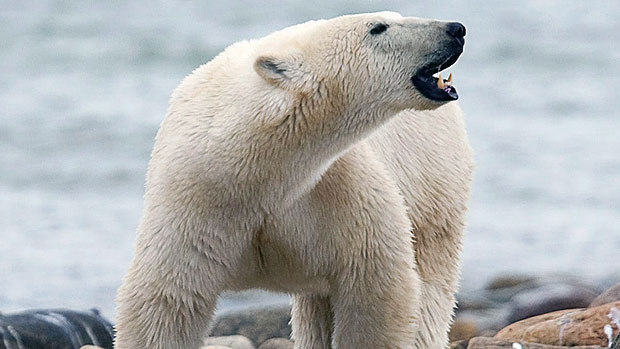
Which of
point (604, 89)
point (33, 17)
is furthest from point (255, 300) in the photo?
point (33, 17)

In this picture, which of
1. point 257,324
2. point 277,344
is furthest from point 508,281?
point 277,344

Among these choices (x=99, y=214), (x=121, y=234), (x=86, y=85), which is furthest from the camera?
(x=86, y=85)

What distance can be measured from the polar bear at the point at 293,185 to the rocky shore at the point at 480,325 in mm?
1130

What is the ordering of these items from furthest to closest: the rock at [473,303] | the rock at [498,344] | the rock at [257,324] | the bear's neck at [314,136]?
the rock at [473,303]
the rock at [257,324]
the rock at [498,344]
the bear's neck at [314,136]

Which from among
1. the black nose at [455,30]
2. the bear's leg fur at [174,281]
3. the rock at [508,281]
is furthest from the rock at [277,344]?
the rock at [508,281]

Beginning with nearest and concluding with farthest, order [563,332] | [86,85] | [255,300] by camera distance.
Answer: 1. [563,332]
2. [255,300]
3. [86,85]

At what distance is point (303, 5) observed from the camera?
20.6 m

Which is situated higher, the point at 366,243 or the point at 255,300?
the point at 366,243

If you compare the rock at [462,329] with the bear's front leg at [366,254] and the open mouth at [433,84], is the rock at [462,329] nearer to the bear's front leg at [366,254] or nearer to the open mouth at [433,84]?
the bear's front leg at [366,254]

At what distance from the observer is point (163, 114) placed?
542 inches

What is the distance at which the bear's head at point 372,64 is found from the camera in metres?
4.07

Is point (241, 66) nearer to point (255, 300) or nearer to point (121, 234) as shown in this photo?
point (255, 300)

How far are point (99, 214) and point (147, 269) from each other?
619cm

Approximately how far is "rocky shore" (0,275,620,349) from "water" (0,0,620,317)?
1.34 metres
